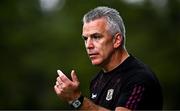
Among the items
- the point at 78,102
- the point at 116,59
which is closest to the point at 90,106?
the point at 78,102

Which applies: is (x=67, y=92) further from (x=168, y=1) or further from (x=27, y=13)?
(x=27, y=13)

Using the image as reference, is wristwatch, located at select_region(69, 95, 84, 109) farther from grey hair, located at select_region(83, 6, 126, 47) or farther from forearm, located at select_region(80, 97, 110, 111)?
grey hair, located at select_region(83, 6, 126, 47)

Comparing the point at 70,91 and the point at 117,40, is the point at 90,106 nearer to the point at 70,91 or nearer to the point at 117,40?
the point at 70,91

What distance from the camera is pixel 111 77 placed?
6.78m

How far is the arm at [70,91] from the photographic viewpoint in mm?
6215

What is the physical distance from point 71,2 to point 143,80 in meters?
40.4

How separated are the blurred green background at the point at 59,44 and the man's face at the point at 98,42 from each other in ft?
98.0

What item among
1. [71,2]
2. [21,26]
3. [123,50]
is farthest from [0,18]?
[123,50]

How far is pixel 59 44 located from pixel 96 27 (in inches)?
1479

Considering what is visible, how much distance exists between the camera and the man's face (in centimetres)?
675

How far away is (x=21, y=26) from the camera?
46.1 metres

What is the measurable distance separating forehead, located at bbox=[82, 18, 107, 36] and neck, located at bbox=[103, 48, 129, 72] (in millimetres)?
258

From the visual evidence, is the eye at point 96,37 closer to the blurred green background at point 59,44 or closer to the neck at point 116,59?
the neck at point 116,59

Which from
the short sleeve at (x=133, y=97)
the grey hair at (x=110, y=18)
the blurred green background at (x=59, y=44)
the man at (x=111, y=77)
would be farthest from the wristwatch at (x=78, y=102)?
the blurred green background at (x=59, y=44)
